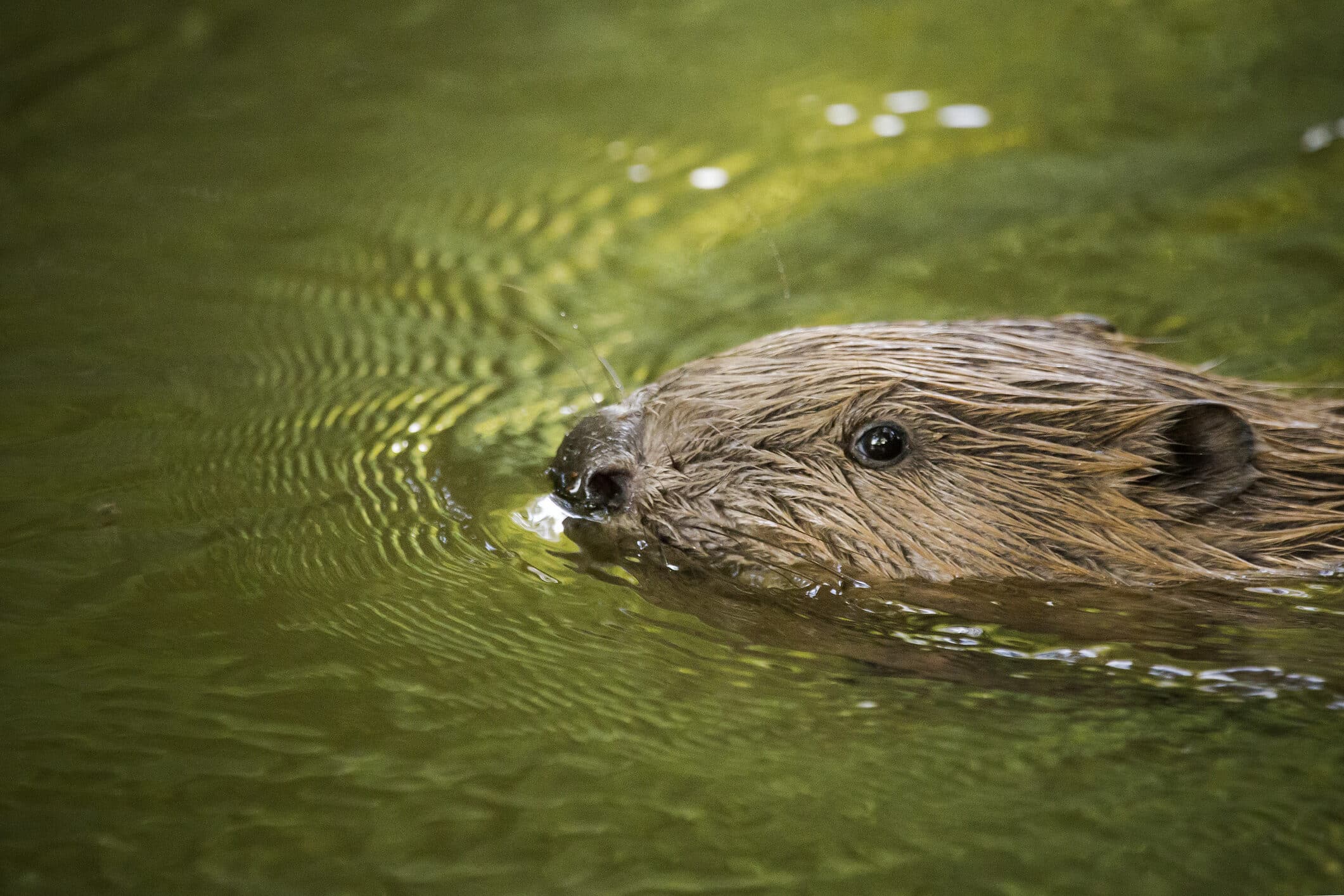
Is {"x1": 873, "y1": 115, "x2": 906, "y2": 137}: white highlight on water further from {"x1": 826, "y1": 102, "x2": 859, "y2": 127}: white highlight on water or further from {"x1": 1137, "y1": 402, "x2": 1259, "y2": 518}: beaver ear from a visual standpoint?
{"x1": 1137, "y1": 402, "x2": 1259, "y2": 518}: beaver ear

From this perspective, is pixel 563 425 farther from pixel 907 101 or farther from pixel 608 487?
pixel 907 101

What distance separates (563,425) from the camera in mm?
4039

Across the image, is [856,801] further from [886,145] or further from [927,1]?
[927,1]

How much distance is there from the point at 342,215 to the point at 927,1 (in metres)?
3.29

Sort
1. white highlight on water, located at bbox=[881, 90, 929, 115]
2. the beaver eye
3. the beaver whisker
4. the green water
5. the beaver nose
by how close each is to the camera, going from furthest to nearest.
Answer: white highlight on water, located at bbox=[881, 90, 929, 115] → the beaver whisker → the beaver nose → the beaver eye → the green water

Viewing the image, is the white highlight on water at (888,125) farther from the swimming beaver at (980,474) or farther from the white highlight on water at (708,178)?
the swimming beaver at (980,474)

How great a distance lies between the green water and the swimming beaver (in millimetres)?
104

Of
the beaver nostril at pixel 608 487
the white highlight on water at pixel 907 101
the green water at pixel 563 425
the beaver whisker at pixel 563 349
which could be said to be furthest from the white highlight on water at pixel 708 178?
the beaver nostril at pixel 608 487

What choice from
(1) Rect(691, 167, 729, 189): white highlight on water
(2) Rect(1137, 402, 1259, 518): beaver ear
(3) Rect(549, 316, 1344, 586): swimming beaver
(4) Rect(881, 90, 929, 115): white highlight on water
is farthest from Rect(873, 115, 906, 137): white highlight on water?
(2) Rect(1137, 402, 1259, 518): beaver ear

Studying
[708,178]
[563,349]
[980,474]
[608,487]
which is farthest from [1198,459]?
[708,178]

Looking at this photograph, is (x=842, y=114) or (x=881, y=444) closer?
(x=881, y=444)

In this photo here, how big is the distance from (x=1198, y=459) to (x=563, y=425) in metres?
1.71

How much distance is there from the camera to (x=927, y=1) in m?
6.97

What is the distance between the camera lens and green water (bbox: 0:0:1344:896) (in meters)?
2.47
